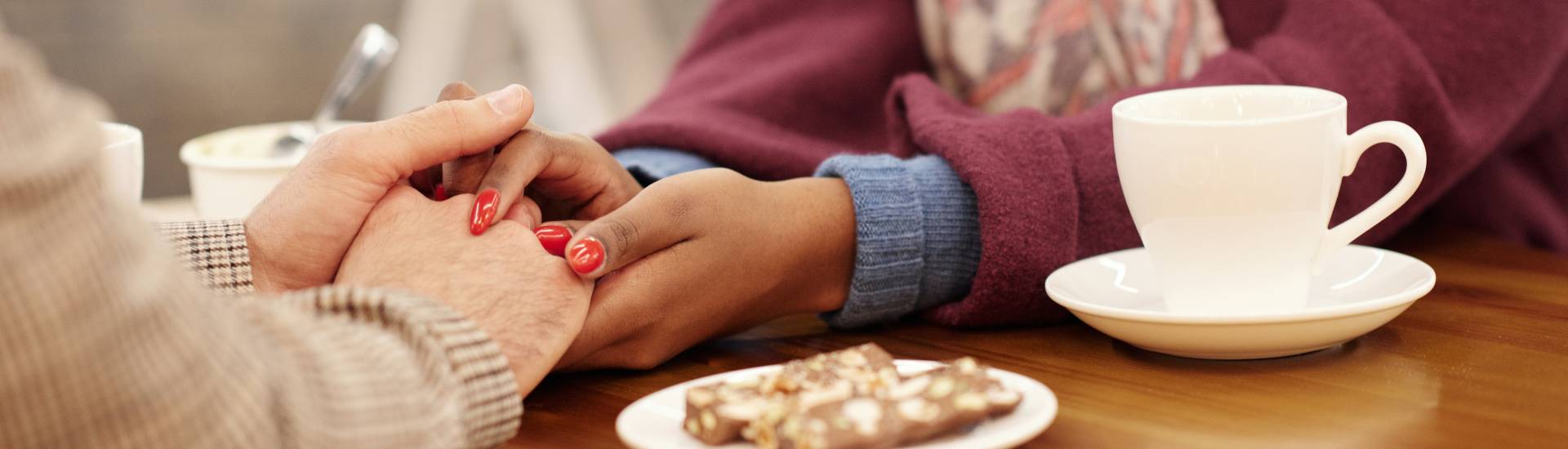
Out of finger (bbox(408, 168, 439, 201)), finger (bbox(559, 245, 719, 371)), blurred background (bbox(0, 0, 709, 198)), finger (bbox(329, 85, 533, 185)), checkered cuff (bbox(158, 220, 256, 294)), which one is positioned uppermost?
finger (bbox(329, 85, 533, 185))

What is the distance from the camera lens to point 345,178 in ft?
2.22

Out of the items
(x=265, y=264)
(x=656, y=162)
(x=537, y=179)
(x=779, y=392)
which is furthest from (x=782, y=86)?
(x=779, y=392)

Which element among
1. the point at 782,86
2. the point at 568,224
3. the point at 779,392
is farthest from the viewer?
the point at 782,86

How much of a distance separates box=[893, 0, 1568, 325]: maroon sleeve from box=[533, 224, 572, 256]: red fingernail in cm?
22

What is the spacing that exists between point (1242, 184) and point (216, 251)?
510 mm

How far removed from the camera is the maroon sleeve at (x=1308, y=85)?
711mm

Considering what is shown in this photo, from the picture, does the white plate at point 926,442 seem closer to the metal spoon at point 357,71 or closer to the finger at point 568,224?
the finger at point 568,224

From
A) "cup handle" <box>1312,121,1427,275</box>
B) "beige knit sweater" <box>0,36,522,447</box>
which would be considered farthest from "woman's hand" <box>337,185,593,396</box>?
"cup handle" <box>1312,121,1427,275</box>

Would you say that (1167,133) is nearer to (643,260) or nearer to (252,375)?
(643,260)

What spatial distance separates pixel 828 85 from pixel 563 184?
1.22 ft

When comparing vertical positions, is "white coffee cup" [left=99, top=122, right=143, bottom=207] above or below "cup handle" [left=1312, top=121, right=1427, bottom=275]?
below

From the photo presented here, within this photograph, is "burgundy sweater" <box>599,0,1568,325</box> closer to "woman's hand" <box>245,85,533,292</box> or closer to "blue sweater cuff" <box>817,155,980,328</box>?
"blue sweater cuff" <box>817,155,980,328</box>

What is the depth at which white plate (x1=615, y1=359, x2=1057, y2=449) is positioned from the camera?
1.45 feet

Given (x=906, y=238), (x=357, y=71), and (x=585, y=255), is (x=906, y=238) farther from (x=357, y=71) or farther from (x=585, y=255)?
(x=357, y=71)
